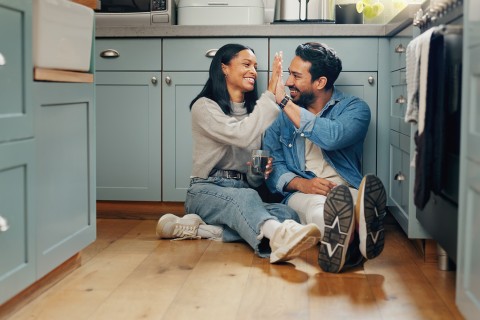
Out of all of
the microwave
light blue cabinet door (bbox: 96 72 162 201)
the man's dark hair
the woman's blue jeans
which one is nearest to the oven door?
the microwave

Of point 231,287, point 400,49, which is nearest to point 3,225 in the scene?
point 231,287

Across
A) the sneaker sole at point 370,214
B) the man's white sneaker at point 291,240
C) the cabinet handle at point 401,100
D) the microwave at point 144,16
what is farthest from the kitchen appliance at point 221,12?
the sneaker sole at point 370,214

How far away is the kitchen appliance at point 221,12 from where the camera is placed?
389 centimetres

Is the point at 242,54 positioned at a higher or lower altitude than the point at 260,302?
higher

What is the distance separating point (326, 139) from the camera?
11.1ft

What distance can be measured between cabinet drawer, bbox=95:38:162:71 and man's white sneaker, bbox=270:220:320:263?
4.26ft

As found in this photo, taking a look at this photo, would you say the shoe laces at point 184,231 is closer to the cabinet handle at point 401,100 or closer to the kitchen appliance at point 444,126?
the cabinet handle at point 401,100

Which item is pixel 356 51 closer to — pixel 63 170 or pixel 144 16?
pixel 144 16

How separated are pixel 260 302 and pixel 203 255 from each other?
2.39ft

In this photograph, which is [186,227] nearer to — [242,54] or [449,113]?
[242,54]

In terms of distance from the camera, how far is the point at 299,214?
11.1 feet

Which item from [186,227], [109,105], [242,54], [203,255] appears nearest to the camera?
[203,255]

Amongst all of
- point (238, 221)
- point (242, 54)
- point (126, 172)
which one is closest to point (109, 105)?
point (126, 172)

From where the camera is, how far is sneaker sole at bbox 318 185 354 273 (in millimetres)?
2633
